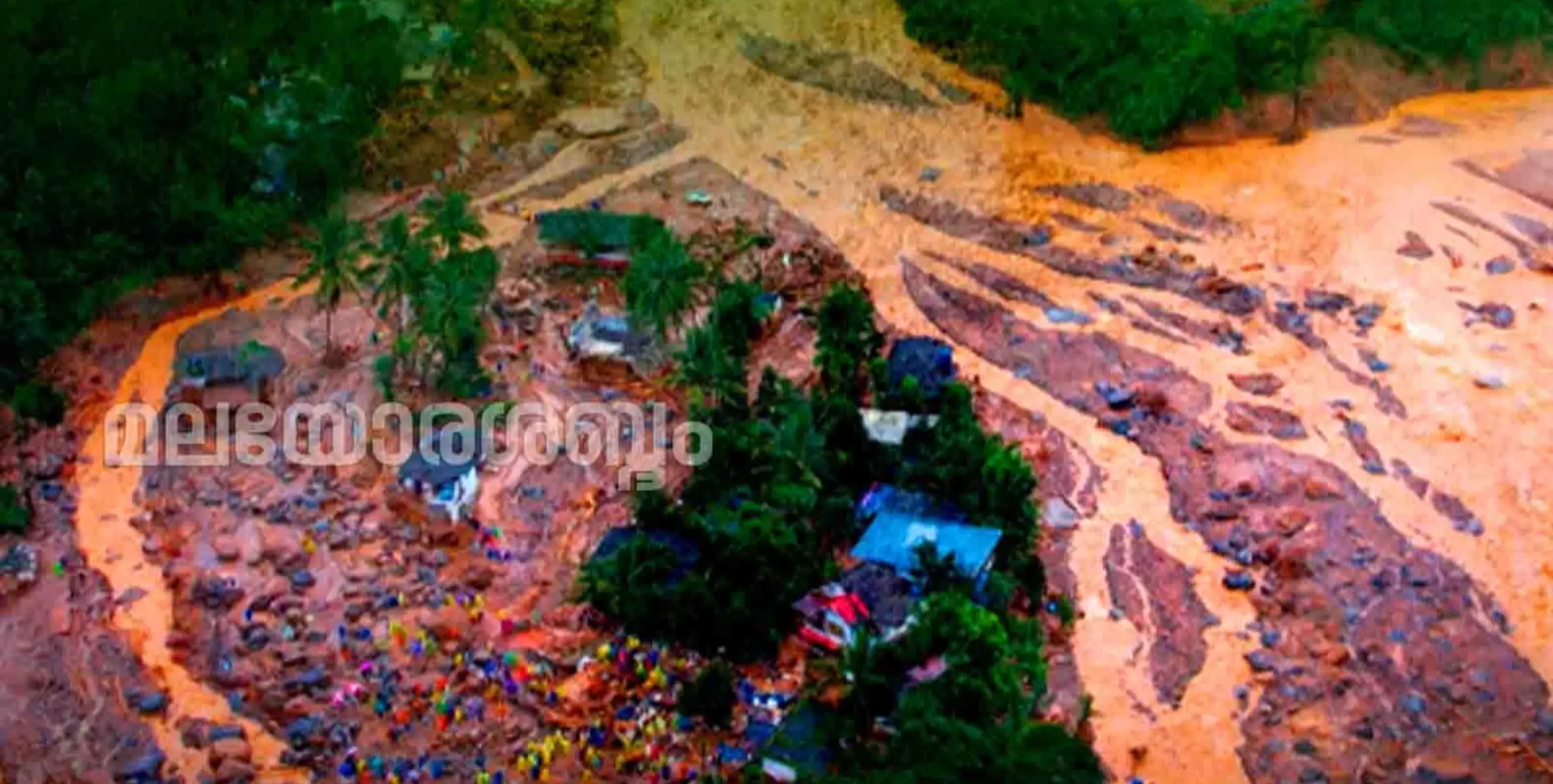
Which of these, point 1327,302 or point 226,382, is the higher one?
point 226,382

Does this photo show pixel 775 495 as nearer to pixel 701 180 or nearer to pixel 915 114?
pixel 701 180

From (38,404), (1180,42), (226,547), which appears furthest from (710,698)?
(1180,42)

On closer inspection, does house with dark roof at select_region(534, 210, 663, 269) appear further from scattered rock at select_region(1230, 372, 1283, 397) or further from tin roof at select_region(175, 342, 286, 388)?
scattered rock at select_region(1230, 372, 1283, 397)

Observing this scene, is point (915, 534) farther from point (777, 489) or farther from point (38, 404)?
point (38, 404)

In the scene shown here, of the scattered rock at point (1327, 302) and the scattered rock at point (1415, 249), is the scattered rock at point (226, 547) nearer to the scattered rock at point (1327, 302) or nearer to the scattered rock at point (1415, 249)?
the scattered rock at point (1327, 302)

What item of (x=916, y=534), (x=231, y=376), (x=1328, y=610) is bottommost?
A: (x=1328, y=610)

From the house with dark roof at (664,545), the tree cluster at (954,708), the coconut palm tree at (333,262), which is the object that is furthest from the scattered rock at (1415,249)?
the coconut palm tree at (333,262)
